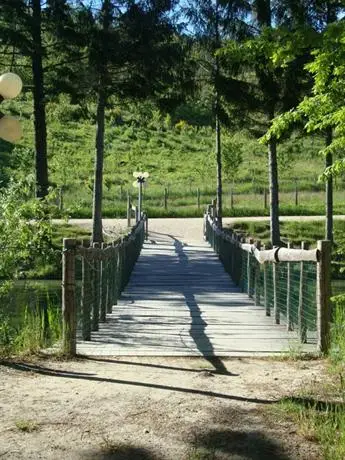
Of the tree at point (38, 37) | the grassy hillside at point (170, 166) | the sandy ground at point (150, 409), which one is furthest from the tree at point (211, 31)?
the sandy ground at point (150, 409)

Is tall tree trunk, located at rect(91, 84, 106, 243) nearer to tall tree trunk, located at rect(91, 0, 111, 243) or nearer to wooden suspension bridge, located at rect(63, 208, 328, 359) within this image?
tall tree trunk, located at rect(91, 0, 111, 243)

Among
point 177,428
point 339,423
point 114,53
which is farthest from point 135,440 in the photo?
point 114,53

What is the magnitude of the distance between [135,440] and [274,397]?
1.44m

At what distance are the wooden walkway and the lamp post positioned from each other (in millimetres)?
2306

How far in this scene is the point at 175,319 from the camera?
10312 millimetres

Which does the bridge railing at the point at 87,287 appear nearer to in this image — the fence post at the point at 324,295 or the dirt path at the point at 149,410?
the dirt path at the point at 149,410

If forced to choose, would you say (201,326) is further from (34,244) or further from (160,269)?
(160,269)

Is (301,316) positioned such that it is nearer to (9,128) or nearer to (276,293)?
(276,293)

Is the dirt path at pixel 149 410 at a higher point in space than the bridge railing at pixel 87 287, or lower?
lower

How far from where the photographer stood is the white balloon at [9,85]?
6.85 metres

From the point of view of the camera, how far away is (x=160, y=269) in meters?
19.2

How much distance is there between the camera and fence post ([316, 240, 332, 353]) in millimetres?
7328

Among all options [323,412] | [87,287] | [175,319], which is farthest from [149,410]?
[175,319]

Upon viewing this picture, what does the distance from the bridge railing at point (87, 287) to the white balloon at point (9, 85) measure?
157 centimetres
